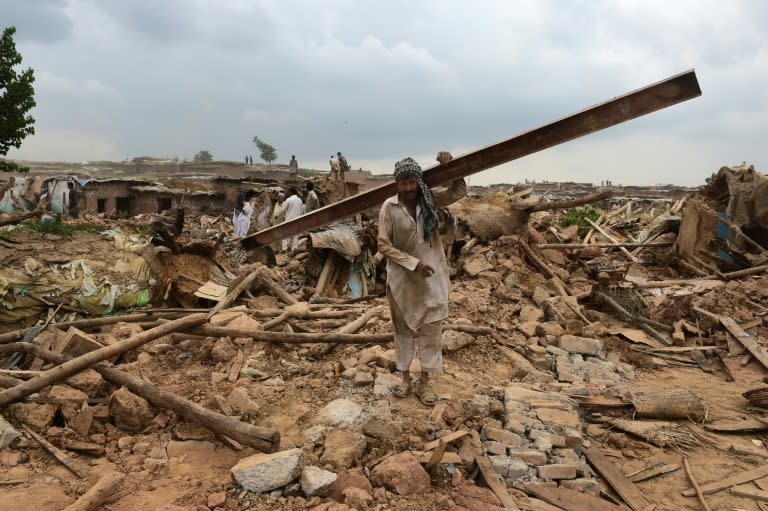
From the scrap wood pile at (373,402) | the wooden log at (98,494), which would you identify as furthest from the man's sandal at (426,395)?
the wooden log at (98,494)

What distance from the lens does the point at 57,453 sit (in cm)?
268

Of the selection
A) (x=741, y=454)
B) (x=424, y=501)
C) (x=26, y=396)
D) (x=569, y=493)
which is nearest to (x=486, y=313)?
(x=741, y=454)

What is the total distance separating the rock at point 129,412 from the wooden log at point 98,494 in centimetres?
64

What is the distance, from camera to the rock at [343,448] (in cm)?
270

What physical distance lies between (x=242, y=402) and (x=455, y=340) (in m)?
2.32

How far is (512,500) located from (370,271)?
5.99 meters

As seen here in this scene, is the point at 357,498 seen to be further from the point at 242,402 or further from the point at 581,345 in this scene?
the point at 581,345

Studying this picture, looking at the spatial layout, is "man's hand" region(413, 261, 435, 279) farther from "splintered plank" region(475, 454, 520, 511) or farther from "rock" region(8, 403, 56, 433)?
"rock" region(8, 403, 56, 433)

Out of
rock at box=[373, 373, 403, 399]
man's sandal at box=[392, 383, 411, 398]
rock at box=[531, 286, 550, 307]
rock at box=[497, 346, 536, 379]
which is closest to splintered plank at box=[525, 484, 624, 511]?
man's sandal at box=[392, 383, 411, 398]

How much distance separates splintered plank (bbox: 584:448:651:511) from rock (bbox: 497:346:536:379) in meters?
1.26

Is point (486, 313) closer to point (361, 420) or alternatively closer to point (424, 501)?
point (361, 420)

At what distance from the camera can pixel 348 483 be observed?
8.18 ft

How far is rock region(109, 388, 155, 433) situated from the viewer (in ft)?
10.0

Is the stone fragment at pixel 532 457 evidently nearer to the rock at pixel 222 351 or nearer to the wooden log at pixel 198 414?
the wooden log at pixel 198 414
